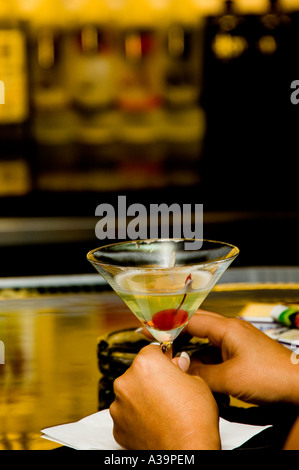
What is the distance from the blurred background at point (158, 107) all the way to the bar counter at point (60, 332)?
187cm

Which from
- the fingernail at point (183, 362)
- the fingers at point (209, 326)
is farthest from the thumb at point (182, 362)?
the fingers at point (209, 326)

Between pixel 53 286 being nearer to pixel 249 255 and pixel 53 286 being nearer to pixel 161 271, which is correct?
pixel 161 271

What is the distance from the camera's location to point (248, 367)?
40.0 inches

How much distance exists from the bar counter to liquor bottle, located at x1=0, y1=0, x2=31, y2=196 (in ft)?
6.79

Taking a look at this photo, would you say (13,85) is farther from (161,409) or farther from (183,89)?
(161,409)

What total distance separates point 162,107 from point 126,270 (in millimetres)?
2964

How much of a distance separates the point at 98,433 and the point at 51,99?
3.08 meters

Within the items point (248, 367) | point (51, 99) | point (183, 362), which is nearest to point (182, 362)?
point (183, 362)

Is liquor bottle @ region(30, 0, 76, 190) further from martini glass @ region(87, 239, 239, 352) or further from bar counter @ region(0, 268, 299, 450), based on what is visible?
martini glass @ region(87, 239, 239, 352)

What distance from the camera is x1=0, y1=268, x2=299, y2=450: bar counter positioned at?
970 millimetres

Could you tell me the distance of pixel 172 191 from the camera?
3682 mm

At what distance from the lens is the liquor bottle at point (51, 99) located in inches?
147

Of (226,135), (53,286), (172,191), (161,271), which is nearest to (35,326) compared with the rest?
(53,286)

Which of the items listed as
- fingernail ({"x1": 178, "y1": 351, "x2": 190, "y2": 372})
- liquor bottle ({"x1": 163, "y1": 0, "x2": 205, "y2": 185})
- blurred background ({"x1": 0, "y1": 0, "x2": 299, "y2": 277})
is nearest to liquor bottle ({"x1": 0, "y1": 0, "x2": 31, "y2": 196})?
blurred background ({"x1": 0, "y1": 0, "x2": 299, "y2": 277})
